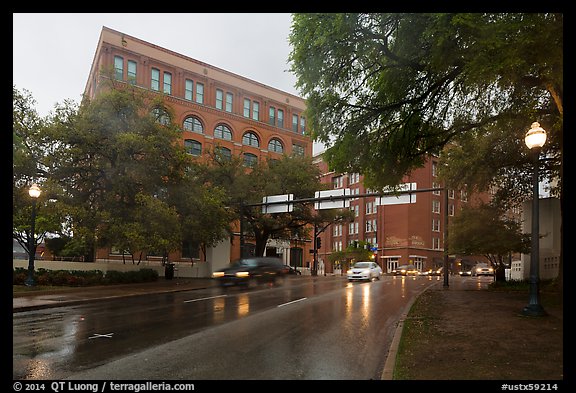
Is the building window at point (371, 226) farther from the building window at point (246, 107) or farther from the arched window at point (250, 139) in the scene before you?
the building window at point (246, 107)

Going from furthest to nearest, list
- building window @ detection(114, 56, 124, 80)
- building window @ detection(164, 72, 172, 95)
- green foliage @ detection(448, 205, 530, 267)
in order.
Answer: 1. building window @ detection(164, 72, 172, 95)
2. building window @ detection(114, 56, 124, 80)
3. green foliage @ detection(448, 205, 530, 267)

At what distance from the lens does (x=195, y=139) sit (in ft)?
168

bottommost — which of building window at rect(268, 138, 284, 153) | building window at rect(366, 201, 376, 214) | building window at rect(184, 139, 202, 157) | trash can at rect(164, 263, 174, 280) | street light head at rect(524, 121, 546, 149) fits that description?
trash can at rect(164, 263, 174, 280)

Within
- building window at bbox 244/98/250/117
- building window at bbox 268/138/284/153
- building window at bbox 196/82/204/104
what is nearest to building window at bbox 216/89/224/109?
building window at bbox 196/82/204/104

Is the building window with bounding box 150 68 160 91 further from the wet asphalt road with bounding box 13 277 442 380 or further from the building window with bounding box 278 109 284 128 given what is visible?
the wet asphalt road with bounding box 13 277 442 380

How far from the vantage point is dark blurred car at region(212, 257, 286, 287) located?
1067 inches

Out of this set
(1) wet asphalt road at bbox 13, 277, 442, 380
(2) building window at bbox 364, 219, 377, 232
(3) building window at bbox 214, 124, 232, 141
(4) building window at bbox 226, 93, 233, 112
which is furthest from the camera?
(2) building window at bbox 364, 219, 377, 232

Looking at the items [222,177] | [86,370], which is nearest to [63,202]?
[222,177]

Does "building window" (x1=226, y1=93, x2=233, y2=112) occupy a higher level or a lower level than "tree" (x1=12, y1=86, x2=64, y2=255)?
higher

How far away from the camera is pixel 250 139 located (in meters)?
57.5

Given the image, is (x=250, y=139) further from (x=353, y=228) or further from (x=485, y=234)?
(x=485, y=234)

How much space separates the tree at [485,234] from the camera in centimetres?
2288

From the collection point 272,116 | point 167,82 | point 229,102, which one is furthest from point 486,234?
point 272,116

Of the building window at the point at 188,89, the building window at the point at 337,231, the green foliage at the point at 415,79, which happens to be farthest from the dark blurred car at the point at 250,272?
the building window at the point at 337,231
